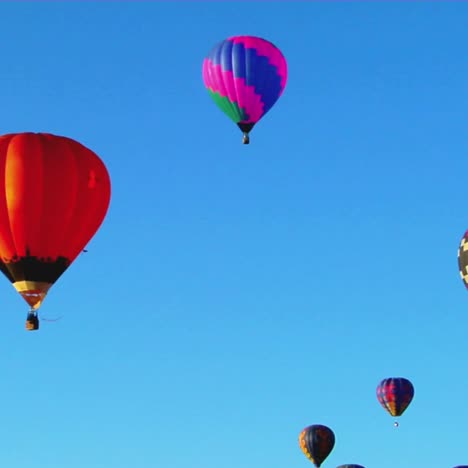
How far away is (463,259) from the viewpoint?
54.8 m

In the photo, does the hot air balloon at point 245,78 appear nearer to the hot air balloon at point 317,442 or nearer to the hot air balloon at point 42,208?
the hot air balloon at point 42,208

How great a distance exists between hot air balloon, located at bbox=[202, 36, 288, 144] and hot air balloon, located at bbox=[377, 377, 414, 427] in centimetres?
1913

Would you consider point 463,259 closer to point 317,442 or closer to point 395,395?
point 395,395

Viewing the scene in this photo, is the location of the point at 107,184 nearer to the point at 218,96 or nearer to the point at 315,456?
the point at 218,96

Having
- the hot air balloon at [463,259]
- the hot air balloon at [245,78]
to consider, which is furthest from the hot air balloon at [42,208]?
the hot air balloon at [245,78]

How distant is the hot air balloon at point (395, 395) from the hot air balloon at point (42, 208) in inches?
1271

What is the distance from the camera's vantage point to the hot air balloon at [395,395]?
75.3 m

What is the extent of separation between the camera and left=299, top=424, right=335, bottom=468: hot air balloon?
75438 millimetres

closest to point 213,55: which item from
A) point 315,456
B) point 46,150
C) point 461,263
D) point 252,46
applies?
point 252,46

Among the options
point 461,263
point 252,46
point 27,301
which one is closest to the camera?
point 27,301

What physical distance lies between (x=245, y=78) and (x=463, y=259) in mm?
10936

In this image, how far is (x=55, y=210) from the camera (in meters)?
44.9

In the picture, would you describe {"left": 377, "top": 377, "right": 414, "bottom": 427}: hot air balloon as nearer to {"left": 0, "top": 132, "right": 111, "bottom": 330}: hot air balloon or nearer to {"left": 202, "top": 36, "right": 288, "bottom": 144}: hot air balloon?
{"left": 202, "top": 36, "right": 288, "bottom": 144}: hot air balloon

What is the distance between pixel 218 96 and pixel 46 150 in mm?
16679
